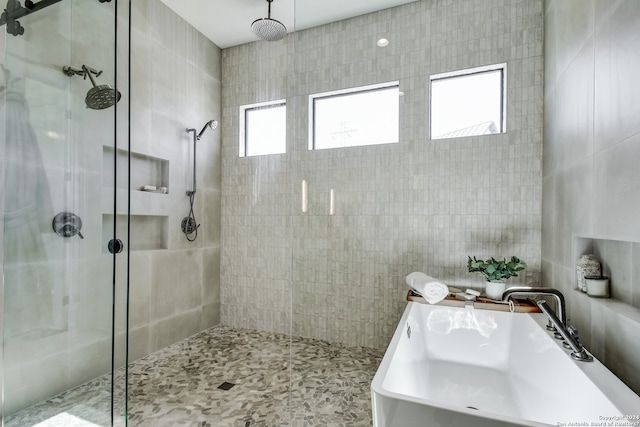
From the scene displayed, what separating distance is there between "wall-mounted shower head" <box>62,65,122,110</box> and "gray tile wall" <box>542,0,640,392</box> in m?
2.16

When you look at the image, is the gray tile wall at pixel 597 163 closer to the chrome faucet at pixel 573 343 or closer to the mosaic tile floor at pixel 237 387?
the chrome faucet at pixel 573 343

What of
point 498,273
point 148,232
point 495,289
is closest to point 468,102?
point 498,273

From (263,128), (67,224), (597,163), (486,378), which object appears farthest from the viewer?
(263,128)

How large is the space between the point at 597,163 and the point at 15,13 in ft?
9.54

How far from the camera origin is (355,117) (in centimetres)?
263

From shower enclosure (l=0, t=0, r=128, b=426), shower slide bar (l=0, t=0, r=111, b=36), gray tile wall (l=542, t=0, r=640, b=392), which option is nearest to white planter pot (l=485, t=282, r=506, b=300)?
gray tile wall (l=542, t=0, r=640, b=392)

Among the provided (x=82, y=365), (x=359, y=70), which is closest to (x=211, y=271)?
(x=82, y=365)

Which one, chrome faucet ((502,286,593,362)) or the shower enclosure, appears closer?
chrome faucet ((502,286,593,362))

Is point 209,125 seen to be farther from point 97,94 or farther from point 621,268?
point 621,268

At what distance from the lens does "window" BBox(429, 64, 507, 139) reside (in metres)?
2.32

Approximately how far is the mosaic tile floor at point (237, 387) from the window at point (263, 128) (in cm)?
160

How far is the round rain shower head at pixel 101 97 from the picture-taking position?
5.12ft

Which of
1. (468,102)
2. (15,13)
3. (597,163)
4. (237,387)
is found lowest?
(237,387)

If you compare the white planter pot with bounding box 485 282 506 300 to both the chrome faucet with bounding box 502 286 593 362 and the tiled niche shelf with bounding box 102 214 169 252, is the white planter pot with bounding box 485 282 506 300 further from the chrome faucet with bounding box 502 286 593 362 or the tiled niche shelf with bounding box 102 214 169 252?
the tiled niche shelf with bounding box 102 214 169 252
